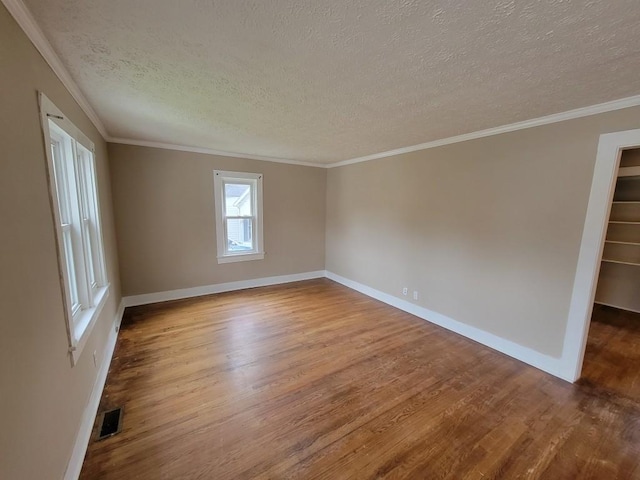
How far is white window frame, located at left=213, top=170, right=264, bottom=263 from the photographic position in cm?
431

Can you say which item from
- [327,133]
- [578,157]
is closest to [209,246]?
[327,133]

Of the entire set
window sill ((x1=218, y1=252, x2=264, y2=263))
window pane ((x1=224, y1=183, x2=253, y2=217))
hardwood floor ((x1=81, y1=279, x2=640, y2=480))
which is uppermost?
window pane ((x1=224, y1=183, x2=253, y2=217))

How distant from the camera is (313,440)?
1.73m

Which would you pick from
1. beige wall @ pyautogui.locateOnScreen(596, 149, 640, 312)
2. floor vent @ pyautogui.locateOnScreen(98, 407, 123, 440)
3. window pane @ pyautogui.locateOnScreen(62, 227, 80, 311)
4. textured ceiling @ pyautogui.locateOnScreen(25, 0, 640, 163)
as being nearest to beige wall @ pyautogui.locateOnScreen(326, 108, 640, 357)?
textured ceiling @ pyautogui.locateOnScreen(25, 0, 640, 163)

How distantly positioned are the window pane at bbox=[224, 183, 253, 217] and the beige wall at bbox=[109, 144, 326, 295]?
28 centimetres

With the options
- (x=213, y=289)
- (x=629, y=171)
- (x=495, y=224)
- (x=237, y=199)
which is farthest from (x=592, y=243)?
(x=213, y=289)

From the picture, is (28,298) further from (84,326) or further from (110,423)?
(110,423)

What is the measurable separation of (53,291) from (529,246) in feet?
12.1

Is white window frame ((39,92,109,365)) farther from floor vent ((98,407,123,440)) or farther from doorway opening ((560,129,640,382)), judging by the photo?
doorway opening ((560,129,640,382))

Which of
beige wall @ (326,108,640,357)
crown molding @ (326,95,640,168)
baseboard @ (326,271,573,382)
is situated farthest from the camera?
baseboard @ (326,271,573,382)

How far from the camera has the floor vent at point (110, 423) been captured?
175 centimetres

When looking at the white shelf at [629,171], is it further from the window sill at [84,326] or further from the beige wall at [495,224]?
the window sill at [84,326]

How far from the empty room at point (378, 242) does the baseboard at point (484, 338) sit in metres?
0.02

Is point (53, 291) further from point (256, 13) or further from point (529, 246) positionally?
point (529, 246)
